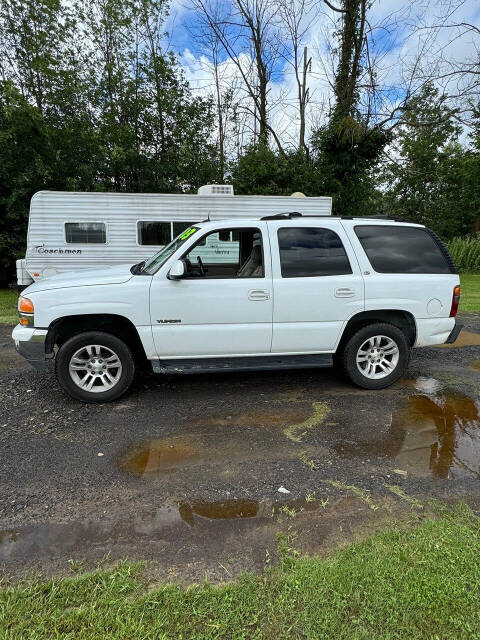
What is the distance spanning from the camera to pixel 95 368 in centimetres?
414

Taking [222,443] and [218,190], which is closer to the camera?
[222,443]

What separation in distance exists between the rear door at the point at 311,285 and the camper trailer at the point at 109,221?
20.6 feet

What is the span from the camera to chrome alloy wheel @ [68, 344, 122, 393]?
4.09 m

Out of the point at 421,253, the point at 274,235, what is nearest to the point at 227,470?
the point at 274,235

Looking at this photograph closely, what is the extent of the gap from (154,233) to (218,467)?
27.2 ft

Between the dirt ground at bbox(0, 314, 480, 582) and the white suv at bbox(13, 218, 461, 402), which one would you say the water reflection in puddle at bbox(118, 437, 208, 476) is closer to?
the dirt ground at bbox(0, 314, 480, 582)

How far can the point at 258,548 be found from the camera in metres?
2.23

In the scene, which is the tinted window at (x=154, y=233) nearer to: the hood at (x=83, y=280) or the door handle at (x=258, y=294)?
the hood at (x=83, y=280)

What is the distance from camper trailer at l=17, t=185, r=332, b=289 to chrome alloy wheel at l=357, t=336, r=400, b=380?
22.0 ft

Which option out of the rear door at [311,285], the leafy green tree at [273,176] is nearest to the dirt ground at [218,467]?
the rear door at [311,285]

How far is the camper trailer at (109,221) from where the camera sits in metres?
9.77

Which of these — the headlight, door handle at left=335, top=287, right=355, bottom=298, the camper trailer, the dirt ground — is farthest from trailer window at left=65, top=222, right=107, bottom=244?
door handle at left=335, top=287, right=355, bottom=298

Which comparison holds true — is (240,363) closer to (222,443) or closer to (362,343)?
(222,443)

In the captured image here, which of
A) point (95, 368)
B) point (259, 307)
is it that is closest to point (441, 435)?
point (259, 307)
